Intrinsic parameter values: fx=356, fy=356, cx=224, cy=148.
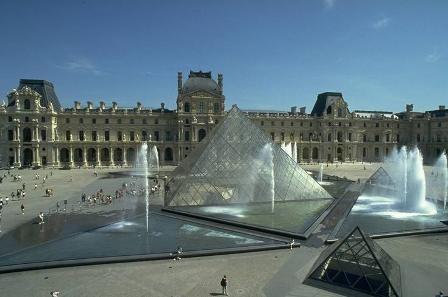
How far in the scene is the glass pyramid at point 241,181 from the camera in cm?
2377

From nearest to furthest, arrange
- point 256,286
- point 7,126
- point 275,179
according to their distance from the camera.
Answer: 1. point 256,286
2. point 275,179
3. point 7,126

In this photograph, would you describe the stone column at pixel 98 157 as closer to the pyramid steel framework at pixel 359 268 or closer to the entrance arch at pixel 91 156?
the entrance arch at pixel 91 156

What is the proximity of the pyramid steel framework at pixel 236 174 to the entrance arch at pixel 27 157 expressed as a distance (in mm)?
40501

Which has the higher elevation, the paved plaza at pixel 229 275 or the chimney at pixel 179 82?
the chimney at pixel 179 82

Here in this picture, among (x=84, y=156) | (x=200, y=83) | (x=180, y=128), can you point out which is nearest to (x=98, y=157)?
(x=84, y=156)

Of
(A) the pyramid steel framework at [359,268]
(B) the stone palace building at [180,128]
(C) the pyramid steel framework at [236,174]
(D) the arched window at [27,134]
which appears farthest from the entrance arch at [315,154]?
(A) the pyramid steel framework at [359,268]

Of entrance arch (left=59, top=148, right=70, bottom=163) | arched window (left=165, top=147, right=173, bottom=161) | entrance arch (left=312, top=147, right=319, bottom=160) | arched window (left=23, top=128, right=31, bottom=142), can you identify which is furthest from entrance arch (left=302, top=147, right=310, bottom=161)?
arched window (left=23, top=128, right=31, bottom=142)

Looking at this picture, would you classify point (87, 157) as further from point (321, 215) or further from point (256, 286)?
point (256, 286)

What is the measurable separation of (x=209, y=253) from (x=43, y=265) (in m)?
6.18

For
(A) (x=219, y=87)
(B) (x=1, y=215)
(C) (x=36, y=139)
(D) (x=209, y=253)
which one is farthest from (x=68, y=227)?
(A) (x=219, y=87)

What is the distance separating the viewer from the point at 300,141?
68.8m

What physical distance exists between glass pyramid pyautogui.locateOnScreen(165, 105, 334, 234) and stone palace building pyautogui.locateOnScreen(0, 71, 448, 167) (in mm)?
34514

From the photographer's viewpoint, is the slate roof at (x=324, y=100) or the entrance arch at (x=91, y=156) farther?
the slate roof at (x=324, y=100)

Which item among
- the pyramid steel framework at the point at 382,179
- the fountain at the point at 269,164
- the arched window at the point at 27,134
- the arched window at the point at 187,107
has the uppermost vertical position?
the arched window at the point at 187,107
